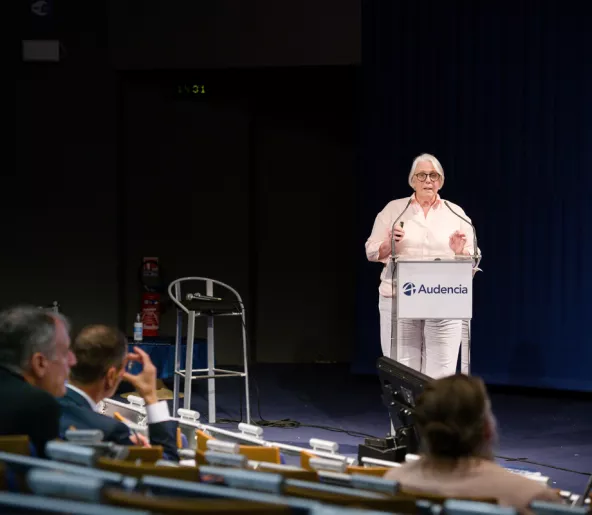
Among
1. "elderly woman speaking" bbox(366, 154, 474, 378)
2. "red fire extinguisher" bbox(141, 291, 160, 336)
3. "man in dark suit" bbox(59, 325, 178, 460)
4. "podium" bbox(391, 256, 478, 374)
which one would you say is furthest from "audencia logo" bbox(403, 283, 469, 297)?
"red fire extinguisher" bbox(141, 291, 160, 336)

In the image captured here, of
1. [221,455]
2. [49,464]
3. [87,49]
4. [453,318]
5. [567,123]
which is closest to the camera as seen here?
[49,464]

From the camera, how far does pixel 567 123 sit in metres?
6.87

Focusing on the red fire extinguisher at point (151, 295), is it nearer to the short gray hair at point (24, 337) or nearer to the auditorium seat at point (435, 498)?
the short gray hair at point (24, 337)

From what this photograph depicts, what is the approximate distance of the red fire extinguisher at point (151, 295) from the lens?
820 centimetres

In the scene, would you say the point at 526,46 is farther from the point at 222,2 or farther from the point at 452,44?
the point at 222,2

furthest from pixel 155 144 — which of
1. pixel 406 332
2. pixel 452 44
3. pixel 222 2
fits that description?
pixel 406 332

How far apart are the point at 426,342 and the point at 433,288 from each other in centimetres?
38

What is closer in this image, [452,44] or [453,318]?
[453,318]

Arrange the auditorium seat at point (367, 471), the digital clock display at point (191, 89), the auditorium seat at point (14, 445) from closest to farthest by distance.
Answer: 1. the auditorium seat at point (14, 445)
2. the auditorium seat at point (367, 471)
3. the digital clock display at point (191, 89)

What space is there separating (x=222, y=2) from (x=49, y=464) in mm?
6493

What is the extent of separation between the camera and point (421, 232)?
4.78 m

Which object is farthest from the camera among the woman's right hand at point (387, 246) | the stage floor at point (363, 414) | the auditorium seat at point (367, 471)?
the stage floor at point (363, 414)

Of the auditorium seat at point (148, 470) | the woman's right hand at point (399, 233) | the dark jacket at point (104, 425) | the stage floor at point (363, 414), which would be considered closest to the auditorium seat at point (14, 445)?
the auditorium seat at point (148, 470)

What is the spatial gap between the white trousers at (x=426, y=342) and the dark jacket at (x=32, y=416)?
8.74ft
